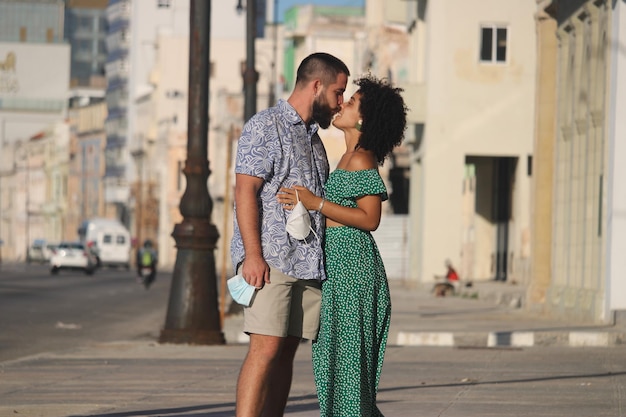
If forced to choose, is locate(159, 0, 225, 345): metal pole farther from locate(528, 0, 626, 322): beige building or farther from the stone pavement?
locate(528, 0, 626, 322): beige building

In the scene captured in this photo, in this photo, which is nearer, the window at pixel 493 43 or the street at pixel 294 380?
the street at pixel 294 380

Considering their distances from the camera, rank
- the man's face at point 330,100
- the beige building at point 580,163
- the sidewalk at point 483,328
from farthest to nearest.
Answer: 1. the beige building at point 580,163
2. the sidewalk at point 483,328
3. the man's face at point 330,100

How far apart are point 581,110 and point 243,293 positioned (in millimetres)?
18948

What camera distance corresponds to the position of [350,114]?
8766 mm

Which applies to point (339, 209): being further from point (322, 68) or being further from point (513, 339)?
point (513, 339)

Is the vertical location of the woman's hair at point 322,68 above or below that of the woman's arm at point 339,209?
above

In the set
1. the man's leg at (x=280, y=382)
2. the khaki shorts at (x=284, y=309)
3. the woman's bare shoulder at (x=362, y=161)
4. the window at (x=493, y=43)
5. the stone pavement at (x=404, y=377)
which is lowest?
the stone pavement at (x=404, y=377)

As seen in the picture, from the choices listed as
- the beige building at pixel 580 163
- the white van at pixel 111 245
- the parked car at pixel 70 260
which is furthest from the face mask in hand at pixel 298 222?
the white van at pixel 111 245

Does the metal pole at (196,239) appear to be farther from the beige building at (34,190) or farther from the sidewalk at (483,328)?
the beige building at (34,190)

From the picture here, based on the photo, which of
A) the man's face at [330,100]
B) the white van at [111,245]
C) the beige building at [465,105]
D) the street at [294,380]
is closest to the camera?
the man's face at [330,100]

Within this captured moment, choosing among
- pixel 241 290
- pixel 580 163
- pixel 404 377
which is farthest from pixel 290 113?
pixel 580 163

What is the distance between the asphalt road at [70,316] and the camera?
73.9 ft

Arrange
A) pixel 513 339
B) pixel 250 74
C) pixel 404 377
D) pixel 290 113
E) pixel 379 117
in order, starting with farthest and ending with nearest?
1. pixel 250 74
2. pixel 513 339
3. pixel 404 377
4. pixel 290 113
5. pixel 379 117

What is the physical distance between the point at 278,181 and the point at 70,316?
70.9 ft
